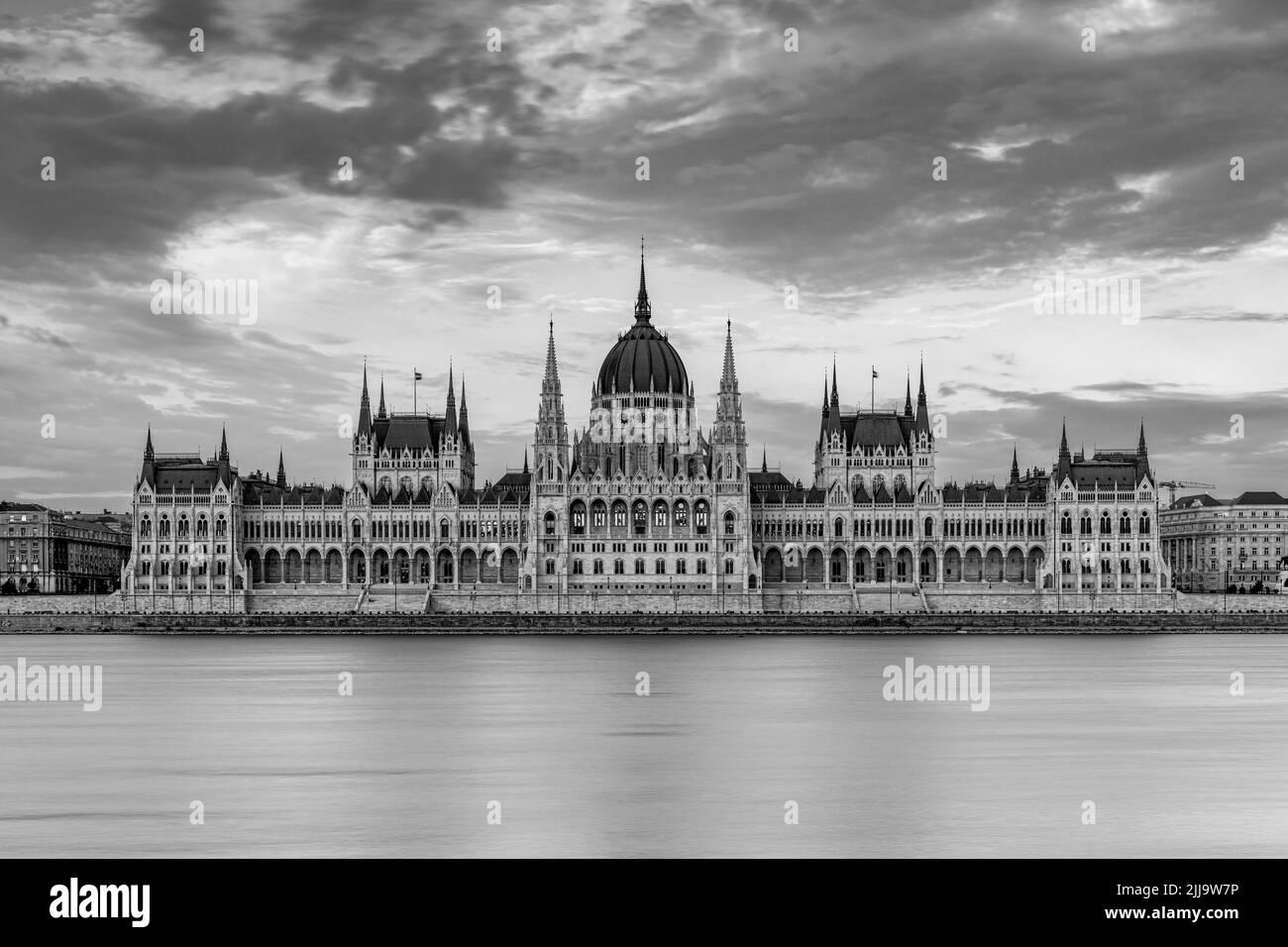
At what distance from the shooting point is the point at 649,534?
401ft

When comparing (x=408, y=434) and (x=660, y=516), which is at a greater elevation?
(x=408, y=434)

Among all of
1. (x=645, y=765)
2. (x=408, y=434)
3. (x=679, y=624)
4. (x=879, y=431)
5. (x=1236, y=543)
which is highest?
(x=408, y=434)

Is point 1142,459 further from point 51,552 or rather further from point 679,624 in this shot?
point 51,552

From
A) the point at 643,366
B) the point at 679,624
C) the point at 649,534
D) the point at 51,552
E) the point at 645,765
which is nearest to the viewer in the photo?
the point at 645,765

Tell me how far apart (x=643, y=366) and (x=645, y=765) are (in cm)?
9698

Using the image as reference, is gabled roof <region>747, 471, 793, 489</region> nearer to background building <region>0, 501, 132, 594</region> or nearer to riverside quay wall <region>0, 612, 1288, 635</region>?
riverside quay wall <region>0, 612, 1288, 635</region>

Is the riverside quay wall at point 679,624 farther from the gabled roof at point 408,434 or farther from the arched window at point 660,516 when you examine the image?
the gabled roof at point 408,434

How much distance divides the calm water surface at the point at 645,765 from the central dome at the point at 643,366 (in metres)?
64.7

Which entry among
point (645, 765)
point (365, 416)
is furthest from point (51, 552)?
point (645, 765)

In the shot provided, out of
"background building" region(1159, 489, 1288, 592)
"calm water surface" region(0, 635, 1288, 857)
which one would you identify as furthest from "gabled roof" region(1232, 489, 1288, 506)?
"calm water surface" region(0, 635, 1288, 857)

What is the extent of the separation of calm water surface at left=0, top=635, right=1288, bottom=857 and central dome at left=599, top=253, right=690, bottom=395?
212 ft
